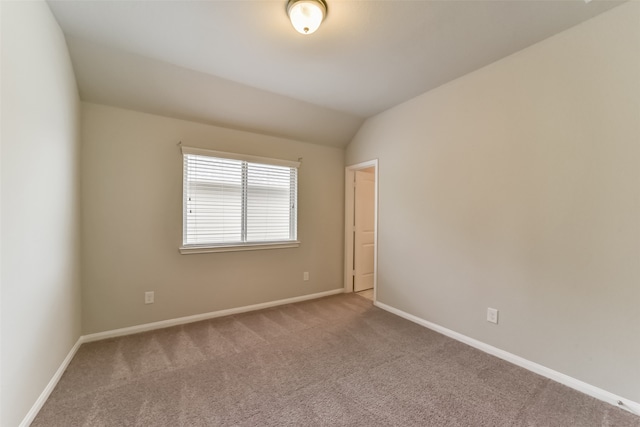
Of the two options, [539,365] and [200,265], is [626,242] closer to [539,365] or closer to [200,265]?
[539,365]

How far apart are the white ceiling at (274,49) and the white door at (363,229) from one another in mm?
1381

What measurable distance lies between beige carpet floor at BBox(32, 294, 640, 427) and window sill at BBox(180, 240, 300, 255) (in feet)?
2.78

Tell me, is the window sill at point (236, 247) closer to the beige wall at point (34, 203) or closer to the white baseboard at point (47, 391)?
the beige wall at point (34, 203)

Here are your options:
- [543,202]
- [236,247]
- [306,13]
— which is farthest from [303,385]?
[306,13]

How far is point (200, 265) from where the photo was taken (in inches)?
118

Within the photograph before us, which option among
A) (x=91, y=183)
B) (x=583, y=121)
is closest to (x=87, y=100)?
(x=91, y=183)

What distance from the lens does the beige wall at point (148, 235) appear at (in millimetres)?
2502

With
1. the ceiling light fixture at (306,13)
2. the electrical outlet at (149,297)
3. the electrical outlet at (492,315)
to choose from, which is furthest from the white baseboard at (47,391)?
the electrical outlet at (492,315)

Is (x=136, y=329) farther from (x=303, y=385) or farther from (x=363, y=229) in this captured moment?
(x=363, y=229)

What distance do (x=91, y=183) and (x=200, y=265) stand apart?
132 cm

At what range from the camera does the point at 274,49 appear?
6.99 feet

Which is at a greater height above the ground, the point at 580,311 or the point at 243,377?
the point at 580,311

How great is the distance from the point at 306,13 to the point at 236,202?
2.19m

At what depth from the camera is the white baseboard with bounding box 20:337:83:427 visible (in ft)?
4.87
